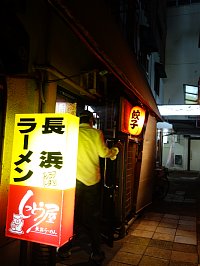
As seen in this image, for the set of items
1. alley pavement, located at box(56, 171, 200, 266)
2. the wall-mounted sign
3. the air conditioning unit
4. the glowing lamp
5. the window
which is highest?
the window

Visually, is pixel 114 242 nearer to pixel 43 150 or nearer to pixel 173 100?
pixel 43 150

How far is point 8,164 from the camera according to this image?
4.77 meters

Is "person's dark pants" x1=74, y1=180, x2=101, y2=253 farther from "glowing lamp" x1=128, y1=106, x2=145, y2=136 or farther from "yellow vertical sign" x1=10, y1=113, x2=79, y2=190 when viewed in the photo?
"glowing lamp" x1=128, y1=106, x2=145, y2=136

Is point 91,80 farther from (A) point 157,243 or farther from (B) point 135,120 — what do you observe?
(A) point 157,243

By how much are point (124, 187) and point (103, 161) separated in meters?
1.13

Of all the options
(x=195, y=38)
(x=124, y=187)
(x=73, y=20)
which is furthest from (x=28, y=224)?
(x=195, y=38)

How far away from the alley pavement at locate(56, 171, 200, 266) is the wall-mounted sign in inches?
108

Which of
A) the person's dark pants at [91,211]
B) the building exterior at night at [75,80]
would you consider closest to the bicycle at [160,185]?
the building exterior at night at [75,80]

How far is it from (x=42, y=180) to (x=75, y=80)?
3796mm

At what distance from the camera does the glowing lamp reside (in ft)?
28.9

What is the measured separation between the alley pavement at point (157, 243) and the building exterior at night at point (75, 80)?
0.64 m

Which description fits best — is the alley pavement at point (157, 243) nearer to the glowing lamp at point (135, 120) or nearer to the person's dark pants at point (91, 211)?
the person's dark pants at point (91, 211)

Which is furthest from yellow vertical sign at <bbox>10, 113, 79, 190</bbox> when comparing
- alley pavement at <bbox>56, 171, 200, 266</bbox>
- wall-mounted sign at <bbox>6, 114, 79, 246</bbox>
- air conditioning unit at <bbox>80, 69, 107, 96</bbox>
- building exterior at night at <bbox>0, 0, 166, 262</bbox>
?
air conditioning unit at <bbox>80, 69, 107, 96</bbox>

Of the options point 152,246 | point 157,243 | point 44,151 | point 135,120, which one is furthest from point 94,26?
point 157,243
